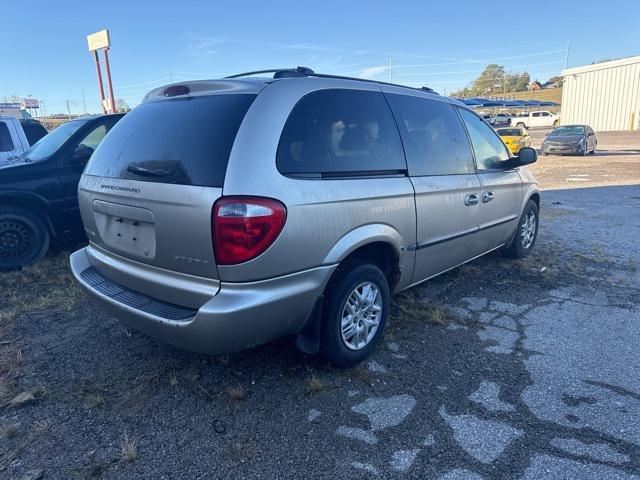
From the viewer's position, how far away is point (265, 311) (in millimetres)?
2426

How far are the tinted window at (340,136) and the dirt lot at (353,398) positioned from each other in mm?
1372

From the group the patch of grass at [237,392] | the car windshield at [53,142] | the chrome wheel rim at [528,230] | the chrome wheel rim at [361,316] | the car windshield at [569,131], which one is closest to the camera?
the patch of grass at [237,392]

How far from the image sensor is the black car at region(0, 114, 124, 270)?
16.9 feet

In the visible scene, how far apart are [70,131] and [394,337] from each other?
16.3ft

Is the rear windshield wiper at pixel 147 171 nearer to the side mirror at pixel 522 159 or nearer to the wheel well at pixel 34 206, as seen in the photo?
the wheel well at pixel 34 206

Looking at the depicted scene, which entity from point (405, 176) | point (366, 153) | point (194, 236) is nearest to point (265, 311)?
point (194, 236)

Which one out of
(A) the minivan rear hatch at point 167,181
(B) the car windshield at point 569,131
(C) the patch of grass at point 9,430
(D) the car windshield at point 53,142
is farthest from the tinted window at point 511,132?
(C) the patch of grass at point 9,430

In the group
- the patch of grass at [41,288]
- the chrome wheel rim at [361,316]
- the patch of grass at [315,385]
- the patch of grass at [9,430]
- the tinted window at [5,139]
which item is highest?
the tinted window at [5,139]

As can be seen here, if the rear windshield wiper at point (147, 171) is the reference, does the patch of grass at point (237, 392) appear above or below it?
below

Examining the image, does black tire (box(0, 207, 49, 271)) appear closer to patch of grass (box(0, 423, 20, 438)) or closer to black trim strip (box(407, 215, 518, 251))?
patch of grass (box(0, 423, 20, 438))

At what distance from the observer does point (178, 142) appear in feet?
8.52

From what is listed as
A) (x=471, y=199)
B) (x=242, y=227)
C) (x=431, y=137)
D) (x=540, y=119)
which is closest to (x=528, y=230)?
(x=471, y=199)

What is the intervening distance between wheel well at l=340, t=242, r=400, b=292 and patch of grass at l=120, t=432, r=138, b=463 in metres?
1.58

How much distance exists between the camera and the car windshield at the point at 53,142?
220 inches
